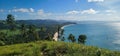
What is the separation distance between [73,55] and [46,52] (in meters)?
2.67

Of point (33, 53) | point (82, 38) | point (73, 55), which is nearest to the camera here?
point (73, 55)

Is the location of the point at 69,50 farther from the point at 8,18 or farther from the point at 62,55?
the point at 8,18

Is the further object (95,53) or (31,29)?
(31,29)

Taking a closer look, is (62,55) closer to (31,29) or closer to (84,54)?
(84,54)

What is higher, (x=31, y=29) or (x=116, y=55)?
(x=116, y=55)

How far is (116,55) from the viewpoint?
12.5 metres

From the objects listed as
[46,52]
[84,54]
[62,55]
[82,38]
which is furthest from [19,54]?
[82,38]

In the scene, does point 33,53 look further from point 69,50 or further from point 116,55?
point 116,55

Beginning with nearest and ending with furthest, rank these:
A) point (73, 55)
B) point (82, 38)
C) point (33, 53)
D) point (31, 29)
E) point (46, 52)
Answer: point (73, 55) < point (33, 53) < point (46, 52) < point (82, 38) < point (31, 29)

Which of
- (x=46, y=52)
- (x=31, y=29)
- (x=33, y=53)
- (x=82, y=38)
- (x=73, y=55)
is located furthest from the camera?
(x=31, y=29)

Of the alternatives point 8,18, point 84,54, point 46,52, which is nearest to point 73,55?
point 84,54

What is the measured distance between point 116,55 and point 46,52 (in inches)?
192

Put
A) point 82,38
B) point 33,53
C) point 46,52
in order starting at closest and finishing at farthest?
1. point 33,53
2. point 46,52
3. point 82,38

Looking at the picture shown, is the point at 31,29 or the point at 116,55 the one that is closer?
the point at 116,55
